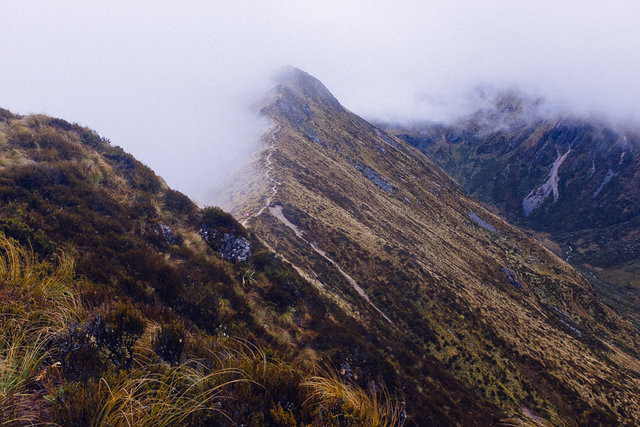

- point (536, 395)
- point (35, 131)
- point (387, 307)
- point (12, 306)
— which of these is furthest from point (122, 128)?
point (536, 395)

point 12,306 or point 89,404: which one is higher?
point 89,404

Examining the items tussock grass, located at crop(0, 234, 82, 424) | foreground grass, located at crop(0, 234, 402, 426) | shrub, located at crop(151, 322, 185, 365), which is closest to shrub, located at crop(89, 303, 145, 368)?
foreground grass, located at crop(0, 234, 402, 426)

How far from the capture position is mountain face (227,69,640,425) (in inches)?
749

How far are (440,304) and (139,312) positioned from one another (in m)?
32.8

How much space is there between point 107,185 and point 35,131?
4.53m

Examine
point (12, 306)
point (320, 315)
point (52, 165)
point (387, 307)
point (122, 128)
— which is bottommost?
point (122, 128)

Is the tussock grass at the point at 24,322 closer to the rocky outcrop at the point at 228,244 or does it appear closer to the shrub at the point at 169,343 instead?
the shrub at the point at 169,343

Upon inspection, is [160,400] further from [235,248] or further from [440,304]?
[440,304]

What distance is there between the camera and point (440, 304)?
104ft

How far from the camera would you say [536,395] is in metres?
24.9

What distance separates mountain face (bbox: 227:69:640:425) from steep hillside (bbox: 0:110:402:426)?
2.80 meters

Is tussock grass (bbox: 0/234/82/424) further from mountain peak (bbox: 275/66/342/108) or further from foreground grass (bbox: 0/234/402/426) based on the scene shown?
mountain peak (bbox: 275/66/342/108)

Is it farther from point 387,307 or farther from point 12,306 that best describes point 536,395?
point 12,306

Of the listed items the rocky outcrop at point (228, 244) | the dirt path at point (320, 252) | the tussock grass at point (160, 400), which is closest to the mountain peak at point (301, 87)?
the dirt path at point (320, 252)
